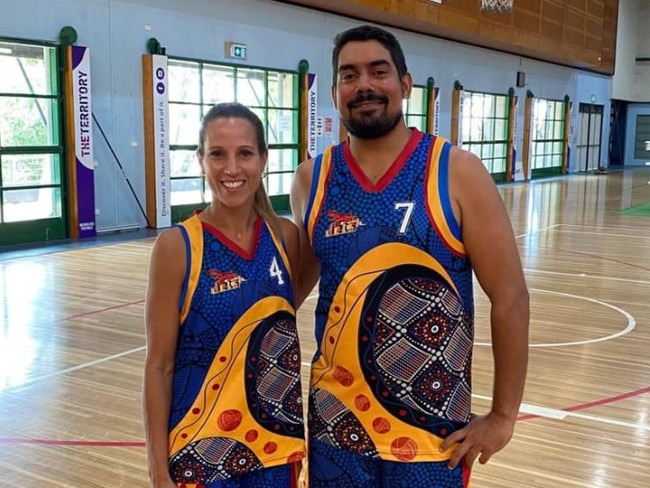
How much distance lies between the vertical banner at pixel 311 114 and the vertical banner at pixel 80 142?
5.40 meters

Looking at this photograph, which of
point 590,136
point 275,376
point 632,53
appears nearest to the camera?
point 275,376

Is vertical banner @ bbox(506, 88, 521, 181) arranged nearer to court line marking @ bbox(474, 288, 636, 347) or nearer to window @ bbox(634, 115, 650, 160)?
window @ bbox(634, 115, 650, 160)

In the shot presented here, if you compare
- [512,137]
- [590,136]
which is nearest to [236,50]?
[512,137]

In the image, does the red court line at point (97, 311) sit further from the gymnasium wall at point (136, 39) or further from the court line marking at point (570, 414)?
the gymnasium wall at point (136, 39)

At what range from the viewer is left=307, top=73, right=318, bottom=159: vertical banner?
15.7 meters

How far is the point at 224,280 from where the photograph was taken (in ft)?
6.12

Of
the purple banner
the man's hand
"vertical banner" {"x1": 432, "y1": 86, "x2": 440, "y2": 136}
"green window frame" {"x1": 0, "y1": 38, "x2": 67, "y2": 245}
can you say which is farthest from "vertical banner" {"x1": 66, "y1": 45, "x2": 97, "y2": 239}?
"vertical banner" {"x1": 432, "y1": 86, "x2": 440, "y2": 136}

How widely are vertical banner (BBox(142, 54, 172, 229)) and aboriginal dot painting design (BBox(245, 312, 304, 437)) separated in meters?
10.9

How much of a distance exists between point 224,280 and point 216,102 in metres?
12.3

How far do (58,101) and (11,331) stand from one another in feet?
18.8

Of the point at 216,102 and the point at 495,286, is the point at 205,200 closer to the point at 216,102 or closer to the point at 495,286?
the point at 216,102

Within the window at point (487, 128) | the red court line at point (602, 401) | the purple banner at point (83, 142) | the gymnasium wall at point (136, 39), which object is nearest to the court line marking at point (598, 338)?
the red court line at point (602, 401)

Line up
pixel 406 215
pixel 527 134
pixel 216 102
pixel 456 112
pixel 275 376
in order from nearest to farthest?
pixel 406 215, pixel 275 376, pixel 216 102, pixel 456 112, pixel 527 134

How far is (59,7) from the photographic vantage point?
35.5 feet
